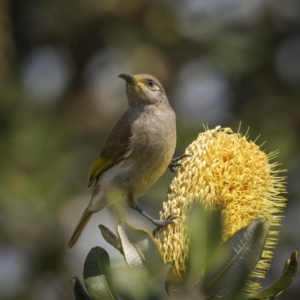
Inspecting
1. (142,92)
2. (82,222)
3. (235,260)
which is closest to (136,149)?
(142,92)

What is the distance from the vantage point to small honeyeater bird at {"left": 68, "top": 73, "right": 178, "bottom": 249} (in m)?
5.59

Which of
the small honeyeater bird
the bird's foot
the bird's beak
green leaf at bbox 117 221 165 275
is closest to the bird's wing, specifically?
the small honeyeater bird

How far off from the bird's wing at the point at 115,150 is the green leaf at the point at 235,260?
10.8ft

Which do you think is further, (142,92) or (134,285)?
(142,92)

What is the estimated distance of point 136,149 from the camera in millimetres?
5781

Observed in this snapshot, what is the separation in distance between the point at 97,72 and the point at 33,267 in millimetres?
3590

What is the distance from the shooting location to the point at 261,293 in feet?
8.42

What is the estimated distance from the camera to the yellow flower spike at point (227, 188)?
11.2ft

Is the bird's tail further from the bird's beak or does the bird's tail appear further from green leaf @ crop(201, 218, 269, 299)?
green leaf @ crop(201, 218, 269, 299)

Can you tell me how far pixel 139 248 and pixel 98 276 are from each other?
0.19 meters

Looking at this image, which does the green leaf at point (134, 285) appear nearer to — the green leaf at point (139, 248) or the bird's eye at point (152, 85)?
the green leaf at point (139, 248)

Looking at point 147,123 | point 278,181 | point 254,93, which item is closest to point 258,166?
point 278,181

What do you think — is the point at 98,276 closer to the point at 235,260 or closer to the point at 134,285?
the point at 134,285

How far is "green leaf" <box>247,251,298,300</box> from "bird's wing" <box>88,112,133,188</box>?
10.6 feet
